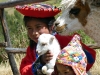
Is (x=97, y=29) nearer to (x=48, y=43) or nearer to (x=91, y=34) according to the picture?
(x=91, y=34)

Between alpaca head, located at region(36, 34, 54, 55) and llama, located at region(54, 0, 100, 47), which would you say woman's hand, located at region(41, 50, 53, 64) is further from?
llama, located at region(54, 0, 100, 47)

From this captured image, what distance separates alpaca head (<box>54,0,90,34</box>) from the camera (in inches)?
117

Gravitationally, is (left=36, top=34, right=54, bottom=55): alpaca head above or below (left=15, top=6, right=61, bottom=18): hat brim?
below

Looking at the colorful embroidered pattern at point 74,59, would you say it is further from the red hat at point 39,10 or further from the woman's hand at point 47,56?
the red hat at point 39,10

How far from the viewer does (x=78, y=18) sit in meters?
3.06

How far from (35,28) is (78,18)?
1.77 ft

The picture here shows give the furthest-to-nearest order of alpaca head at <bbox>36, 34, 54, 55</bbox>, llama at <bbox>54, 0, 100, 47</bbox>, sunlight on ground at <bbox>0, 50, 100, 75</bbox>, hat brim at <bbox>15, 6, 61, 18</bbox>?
sunlight on ground at <bbox>0, 50, 100, 75</bbox>
llama at <bbox>54, 0, 100, 47</bbox>
hat brim at <bbox>15, 6, 61, 18</bbox>
alpaca head at <bbox>36, 34, 54, 55</bbox>

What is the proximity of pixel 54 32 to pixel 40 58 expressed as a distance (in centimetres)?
40

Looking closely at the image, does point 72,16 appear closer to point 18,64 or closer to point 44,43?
point 44,43

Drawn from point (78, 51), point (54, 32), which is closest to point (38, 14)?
point (54, 32)

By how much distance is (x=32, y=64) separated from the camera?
2725 millimetres

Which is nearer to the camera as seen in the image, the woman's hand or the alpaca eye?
the woman's hand

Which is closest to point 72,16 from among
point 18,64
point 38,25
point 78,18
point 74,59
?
point 78,18

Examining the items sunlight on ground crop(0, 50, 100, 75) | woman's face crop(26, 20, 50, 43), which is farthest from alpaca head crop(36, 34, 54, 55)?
sunlight on ground crop(0, 50, 100, 75)
